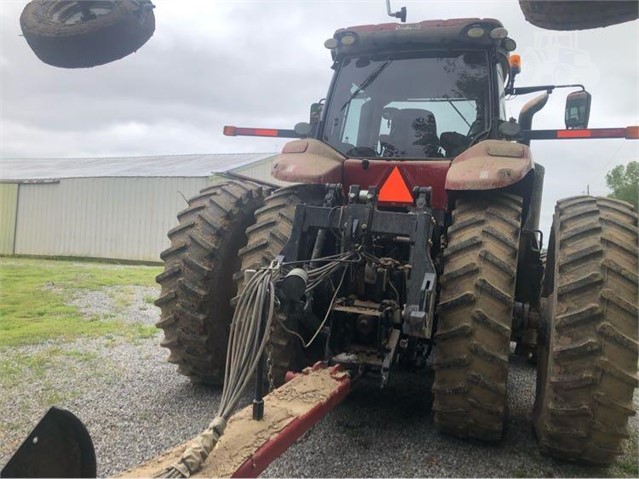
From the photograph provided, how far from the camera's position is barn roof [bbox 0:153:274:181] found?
852 inches

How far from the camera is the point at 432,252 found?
Answer: 3.60 metres

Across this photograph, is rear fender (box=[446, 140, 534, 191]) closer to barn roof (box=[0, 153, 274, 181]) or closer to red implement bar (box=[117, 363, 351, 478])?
red implement bar (box=[117, 363, 351, 478])

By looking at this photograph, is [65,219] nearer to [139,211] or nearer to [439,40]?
[139,211]

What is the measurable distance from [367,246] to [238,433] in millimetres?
1400

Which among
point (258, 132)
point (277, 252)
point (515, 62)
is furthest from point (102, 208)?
point (277, 252)

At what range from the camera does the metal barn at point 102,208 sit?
19922 mm

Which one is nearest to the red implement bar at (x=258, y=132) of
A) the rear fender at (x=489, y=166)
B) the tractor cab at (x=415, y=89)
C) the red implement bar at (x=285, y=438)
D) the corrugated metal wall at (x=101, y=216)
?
the tractor cab at (x=415, y=89)

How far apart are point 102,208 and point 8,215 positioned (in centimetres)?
454

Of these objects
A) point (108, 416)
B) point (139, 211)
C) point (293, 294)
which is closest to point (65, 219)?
point (139, 211)

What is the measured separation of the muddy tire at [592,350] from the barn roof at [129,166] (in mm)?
17671

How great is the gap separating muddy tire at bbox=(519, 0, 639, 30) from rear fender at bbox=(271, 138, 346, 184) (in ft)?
5.37

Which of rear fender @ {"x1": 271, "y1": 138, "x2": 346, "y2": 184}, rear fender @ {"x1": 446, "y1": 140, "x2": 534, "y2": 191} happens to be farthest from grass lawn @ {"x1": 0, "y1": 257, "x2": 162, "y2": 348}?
Answer: rear fender @ {"x1": 446, "y1": 140, "x2": 534, "y2": 191}

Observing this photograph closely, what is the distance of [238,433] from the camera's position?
229 cm

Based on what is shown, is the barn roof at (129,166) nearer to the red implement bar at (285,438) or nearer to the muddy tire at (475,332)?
the muddy tire at (475,332)
